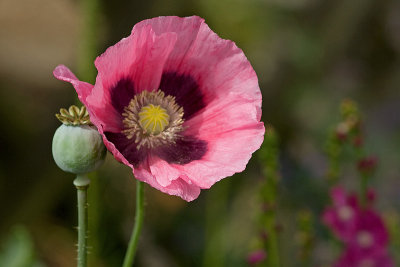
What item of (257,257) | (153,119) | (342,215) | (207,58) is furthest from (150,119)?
(342,215)

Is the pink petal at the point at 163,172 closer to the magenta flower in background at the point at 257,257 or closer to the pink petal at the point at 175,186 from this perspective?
the pink petal at the point at 175,186

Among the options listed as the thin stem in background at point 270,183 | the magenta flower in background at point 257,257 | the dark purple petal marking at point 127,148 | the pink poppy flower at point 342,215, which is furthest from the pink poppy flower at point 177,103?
the pink poppy flower at point 342,215

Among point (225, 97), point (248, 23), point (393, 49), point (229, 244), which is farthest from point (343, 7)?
point (225, 97)

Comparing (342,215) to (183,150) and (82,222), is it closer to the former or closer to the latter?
(183,150)

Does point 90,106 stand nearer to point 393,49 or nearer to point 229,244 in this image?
point 229,244

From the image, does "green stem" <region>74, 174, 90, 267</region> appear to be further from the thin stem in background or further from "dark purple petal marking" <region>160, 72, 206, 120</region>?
the thin stem in background

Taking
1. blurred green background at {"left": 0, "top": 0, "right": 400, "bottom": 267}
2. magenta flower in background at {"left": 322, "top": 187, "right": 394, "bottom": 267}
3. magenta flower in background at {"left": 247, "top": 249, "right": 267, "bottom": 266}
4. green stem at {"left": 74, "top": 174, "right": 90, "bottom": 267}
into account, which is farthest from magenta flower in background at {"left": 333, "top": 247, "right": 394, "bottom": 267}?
green stem at {"left": 74, "top": 174, "right": 90, "bottom": 267}

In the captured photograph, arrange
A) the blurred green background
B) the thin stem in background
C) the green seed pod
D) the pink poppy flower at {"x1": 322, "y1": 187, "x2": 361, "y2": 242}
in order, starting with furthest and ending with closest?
1. the blurred green background
2. the pink poppy flower at {"x1": 322, "y1": 187, "x2": 361, "y2": 242}
3. the thin stem in background
4. the green seed pod
